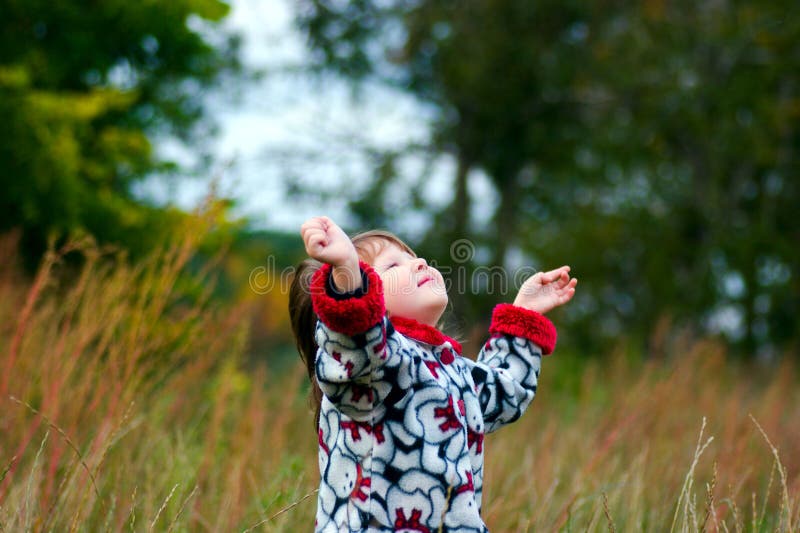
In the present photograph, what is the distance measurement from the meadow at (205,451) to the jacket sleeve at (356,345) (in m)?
0.31

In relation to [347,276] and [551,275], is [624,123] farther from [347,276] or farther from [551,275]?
[347,276]

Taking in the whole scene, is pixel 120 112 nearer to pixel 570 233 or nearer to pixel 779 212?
pixel 570 233

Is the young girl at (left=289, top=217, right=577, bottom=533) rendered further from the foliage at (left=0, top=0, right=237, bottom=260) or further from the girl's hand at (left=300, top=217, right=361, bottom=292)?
the foliage at (left=0, top=0, right=237, bottom=260)

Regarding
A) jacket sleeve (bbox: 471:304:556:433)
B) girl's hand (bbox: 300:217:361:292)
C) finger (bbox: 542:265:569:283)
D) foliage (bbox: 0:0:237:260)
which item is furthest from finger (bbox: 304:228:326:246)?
foliage (bbox: 0:0:237:260)

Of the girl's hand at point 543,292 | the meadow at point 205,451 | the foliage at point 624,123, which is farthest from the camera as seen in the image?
the foliage at point 624,123

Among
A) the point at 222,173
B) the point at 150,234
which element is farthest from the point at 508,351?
the point at 150,234

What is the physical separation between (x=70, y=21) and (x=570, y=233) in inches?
262

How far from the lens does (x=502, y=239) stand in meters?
7.36

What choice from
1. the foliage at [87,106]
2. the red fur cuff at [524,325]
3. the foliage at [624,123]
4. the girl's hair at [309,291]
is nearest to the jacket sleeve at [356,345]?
the girl's hair at [309,291]

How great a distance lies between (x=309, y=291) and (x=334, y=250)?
0.33 meters

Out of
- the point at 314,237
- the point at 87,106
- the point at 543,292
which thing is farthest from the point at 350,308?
the point at 87,106

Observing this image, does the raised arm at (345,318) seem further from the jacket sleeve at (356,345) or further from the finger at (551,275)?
the finger at (551,275)

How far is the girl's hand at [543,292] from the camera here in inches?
71.2

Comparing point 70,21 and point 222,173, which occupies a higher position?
point 70,21
